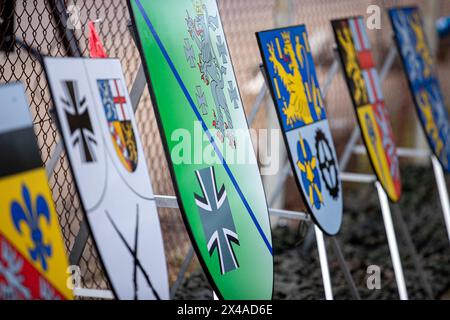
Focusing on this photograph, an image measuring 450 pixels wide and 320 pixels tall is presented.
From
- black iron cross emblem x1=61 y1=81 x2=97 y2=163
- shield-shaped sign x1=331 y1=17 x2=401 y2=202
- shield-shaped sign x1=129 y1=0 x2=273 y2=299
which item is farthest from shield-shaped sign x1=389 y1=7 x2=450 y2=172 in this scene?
black iron cross emblem x1=61 y1=81 x2=97 y2=163

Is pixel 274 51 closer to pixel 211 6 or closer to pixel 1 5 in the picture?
pixel 211 6

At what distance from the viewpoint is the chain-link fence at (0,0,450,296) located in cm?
314

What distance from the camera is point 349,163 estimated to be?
704cm

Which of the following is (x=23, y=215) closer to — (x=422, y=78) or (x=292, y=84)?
(x=292, y=84)

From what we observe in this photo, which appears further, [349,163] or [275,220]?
[349,163]

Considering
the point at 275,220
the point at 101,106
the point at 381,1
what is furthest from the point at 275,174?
the point at 101,106

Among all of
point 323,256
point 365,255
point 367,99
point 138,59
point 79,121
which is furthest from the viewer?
point 365,255

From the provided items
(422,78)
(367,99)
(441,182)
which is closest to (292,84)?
(367,99)

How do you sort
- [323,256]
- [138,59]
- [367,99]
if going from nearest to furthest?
1. [323,256]
2. [367,99]
3. [138,59]

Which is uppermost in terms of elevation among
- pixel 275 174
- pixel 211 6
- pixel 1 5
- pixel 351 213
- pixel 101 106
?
pixel 1 5

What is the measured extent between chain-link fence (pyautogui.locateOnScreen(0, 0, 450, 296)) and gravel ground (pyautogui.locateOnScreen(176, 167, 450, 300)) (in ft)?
1.63

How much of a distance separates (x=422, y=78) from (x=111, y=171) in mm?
2819

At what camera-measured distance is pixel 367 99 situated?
383 centimetres

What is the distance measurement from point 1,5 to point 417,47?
2451 millimetres
